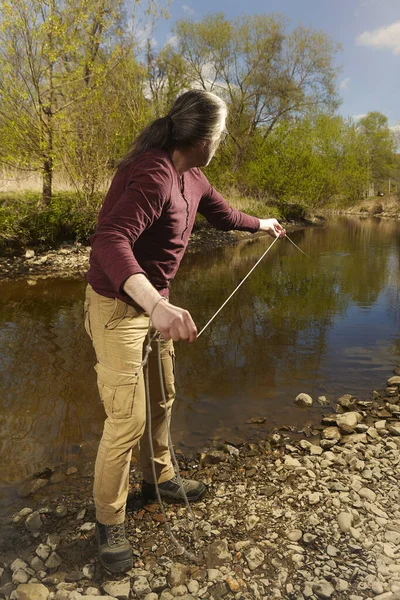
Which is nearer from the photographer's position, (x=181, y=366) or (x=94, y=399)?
(x=94, y=399)

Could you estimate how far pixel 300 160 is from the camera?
89.0ft

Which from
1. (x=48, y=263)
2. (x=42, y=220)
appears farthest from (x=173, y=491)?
(x=42, y=220)

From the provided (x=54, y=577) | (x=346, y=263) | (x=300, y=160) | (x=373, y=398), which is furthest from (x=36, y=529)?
(x=300, y=160)

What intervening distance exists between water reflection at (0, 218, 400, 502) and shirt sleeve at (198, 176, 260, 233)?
6.17 ft

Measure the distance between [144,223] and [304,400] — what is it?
3.17 meters

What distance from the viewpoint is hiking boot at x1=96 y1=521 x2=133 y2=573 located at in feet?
6.76

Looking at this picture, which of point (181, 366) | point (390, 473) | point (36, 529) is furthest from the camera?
point (181, 366)

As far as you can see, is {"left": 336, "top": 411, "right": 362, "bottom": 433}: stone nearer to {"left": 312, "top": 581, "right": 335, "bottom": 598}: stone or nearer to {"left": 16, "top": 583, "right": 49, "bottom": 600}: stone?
{"left": 312, "top": 581, "right": 335, "bottom": 598}: stone

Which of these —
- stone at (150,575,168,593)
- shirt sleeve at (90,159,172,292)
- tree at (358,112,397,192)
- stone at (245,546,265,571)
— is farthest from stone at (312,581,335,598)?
tree at (358,112,397,192)

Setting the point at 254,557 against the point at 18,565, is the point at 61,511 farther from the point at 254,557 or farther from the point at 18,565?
the point at 254,557

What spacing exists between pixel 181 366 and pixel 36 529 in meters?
2.92

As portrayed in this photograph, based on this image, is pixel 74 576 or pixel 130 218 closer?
pixel 130 218

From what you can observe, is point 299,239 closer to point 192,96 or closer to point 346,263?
point 346,263

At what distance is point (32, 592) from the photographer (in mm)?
1929
